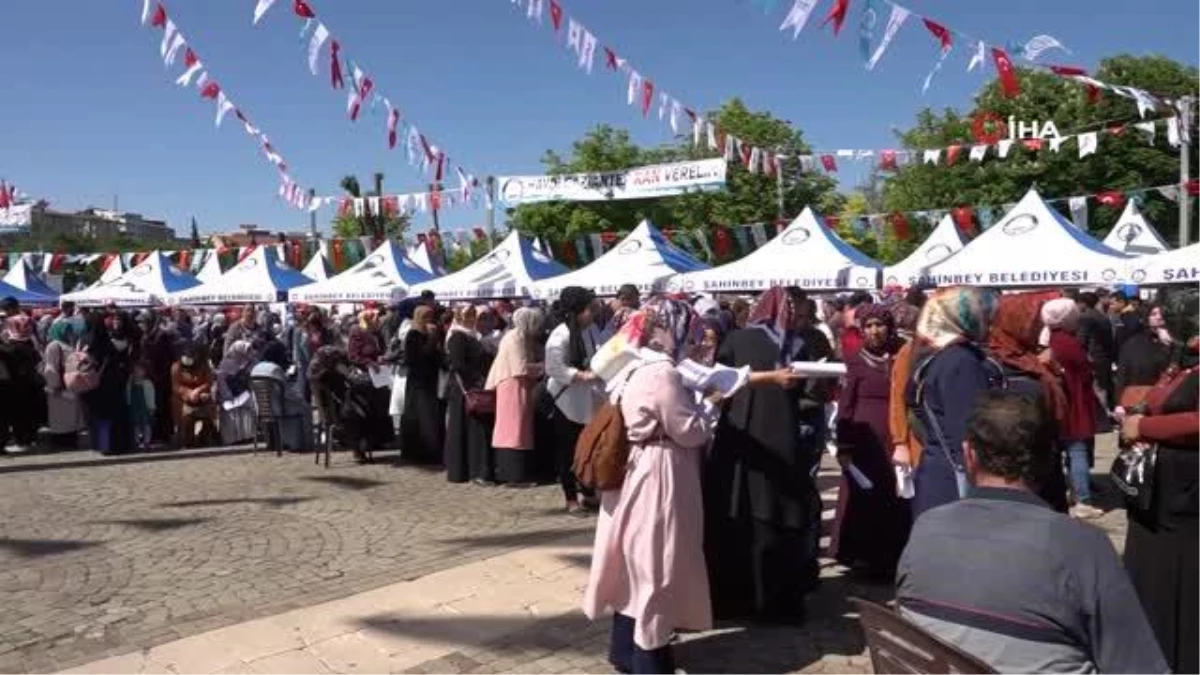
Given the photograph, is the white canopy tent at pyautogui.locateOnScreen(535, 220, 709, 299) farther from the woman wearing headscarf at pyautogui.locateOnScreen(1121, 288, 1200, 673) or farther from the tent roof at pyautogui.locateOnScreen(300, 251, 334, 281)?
the woman wearing headscarf at pyautogui.locateOnScreen(1121, 288, 1200, 673)

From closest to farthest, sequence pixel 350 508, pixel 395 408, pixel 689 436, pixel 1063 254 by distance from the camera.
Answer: pixel 689 436
pixel 350 508
pixel 395 408
pixel 1063 254

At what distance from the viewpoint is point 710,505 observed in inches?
200

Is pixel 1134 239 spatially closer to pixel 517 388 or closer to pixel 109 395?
pixel 517 388

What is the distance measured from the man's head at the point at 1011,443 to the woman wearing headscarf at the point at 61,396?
1223cm

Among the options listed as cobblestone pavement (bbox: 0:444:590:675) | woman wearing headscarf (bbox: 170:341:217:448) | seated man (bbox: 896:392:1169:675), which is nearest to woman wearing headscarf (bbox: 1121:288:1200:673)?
seated man (bbox: 896:392:1169:675)

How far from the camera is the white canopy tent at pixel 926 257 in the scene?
552 inches

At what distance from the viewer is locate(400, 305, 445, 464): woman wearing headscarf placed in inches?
398

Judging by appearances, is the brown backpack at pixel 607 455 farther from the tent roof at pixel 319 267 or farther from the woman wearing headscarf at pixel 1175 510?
the tent roof at pixel 319 267

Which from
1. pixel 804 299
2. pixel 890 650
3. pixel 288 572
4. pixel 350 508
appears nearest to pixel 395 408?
pixel 350 508

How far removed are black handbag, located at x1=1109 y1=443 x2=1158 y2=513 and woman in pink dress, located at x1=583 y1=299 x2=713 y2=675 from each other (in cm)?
166

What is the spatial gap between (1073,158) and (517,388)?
2936 cm

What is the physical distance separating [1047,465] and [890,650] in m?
0.59

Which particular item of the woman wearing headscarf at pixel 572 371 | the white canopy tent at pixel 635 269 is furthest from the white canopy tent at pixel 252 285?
the woman wearing headscarf at pixel 572 371

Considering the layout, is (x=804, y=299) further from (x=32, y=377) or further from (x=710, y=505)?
(x=32, y=377)
